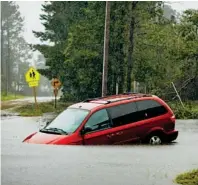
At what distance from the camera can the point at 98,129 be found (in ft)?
47.1

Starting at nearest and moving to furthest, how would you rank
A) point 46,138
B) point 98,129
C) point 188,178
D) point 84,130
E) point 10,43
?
point 188,178 < point 46,138 < point 84,130 < point 98,129 < point 10,43

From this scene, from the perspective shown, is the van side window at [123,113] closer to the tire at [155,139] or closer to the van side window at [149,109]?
the van side window at [149,109]

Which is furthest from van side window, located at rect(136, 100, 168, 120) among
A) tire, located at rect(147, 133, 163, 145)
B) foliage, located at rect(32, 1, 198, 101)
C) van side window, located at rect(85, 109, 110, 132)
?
foliage, located at rect(32, 1, 198, 101)

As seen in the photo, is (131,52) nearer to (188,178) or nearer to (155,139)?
(155,139)

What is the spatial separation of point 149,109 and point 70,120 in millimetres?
2450

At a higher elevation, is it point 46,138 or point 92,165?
point 92,165

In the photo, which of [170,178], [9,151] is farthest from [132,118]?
[170,178]

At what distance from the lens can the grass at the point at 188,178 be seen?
A: 7753mm

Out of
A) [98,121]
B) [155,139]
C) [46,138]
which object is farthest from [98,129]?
[155,139]

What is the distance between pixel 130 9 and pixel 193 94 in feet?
27.1

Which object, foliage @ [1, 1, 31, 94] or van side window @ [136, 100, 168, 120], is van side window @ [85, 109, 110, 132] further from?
foliage @ [1, 1, 31, 94]

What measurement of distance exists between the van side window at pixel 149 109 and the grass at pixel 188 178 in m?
6.80

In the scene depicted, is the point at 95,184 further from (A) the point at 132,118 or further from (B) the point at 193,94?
(B) the point at 193,94

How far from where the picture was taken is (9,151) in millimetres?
11695
